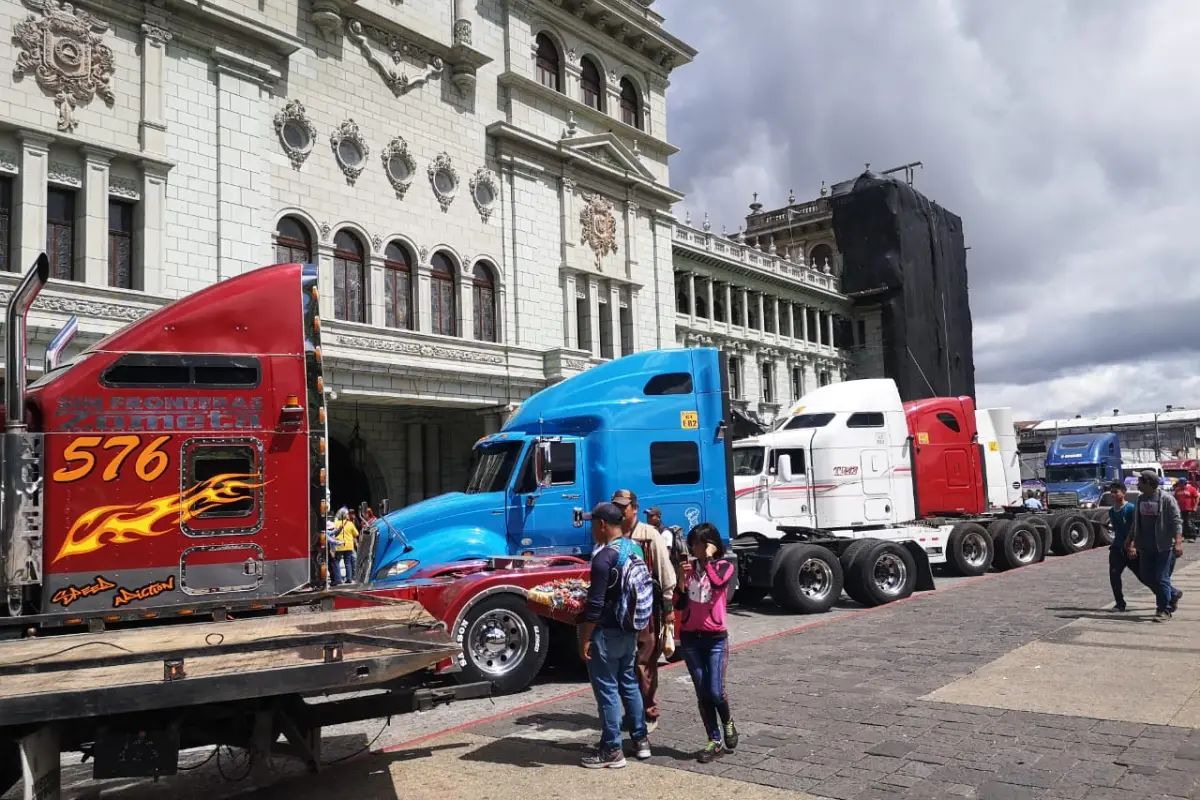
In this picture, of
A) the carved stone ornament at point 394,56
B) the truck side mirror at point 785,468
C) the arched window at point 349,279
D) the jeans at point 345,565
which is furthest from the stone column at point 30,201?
the truck side mirror at point 785,468

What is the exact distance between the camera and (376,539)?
10.5 metres

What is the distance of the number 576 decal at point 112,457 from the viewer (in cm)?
734

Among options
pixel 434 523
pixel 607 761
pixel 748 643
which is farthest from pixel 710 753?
pixel 434 523

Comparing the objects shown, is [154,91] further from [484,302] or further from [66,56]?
[484,302]

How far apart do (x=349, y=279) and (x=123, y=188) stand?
18.2ft

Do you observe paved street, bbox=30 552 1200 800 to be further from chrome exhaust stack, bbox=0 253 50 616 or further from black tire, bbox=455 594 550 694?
chrome exhaust stack, bbox=0 253 50 616

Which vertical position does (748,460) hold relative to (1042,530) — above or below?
above

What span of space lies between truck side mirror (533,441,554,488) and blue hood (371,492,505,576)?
549 mm

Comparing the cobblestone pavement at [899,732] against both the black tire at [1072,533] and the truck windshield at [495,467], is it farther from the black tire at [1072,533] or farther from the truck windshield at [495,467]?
the black tire at [1072,533]

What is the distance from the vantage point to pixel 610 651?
6062mm

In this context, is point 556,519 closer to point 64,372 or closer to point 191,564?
point 191,564

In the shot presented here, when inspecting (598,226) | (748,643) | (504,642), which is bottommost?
(748,643)

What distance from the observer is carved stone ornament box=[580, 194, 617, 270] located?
28.5m

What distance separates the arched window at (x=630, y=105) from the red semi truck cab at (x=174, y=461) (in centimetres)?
2519
